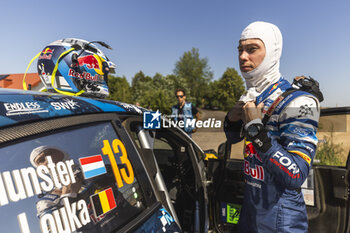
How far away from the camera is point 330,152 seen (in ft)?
7.61

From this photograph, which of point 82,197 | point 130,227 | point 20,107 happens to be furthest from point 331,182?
point 20,107

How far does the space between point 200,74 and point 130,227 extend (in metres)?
66.6

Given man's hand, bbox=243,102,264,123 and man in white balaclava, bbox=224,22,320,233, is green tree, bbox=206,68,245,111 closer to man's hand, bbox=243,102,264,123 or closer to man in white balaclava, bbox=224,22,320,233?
man in white balaclava, bbox=224,22,320,233

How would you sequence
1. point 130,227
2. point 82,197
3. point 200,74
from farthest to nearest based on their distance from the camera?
1. point 200,74
2. point 130,227
3. point 82,197

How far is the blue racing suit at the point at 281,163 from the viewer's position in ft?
4.15

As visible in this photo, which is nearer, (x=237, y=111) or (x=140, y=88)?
(x=237, y=111)

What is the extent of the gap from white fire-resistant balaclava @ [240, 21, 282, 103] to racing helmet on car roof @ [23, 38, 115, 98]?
56.2 inches

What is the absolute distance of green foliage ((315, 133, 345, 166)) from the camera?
7.31 ft

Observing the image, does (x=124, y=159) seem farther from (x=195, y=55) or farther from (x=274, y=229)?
(x=195, y=55)

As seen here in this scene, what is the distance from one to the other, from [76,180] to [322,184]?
6.81 feet

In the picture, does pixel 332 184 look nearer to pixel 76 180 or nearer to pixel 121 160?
pixel 121 160

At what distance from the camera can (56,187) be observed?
90 centimetres

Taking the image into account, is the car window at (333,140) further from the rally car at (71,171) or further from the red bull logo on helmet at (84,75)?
the red bull logo on helmet at (84,75)

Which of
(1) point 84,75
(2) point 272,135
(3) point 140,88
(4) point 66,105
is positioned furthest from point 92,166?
(3) point 140,88
